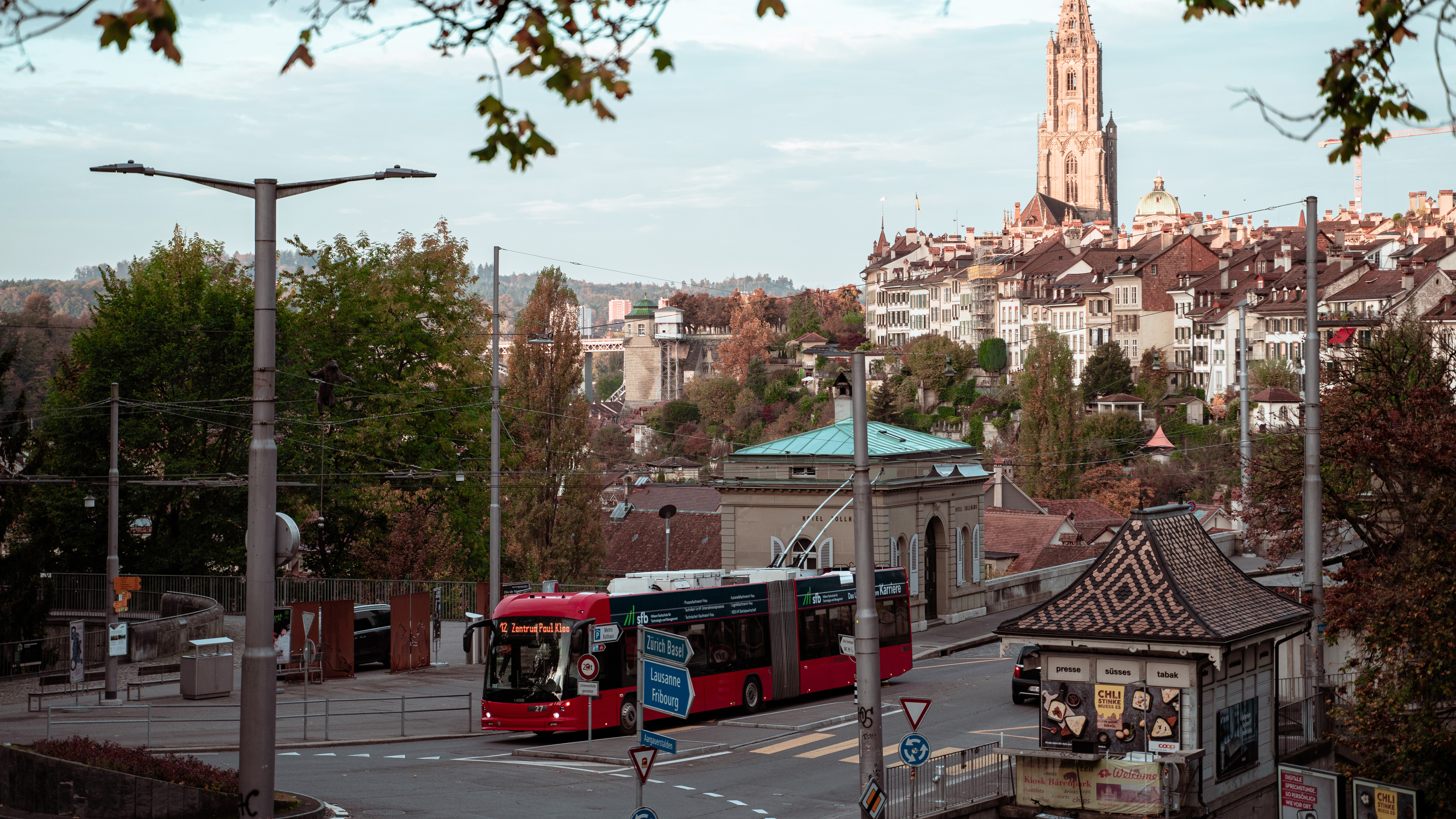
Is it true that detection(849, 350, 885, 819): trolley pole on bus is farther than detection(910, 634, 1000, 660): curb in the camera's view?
No

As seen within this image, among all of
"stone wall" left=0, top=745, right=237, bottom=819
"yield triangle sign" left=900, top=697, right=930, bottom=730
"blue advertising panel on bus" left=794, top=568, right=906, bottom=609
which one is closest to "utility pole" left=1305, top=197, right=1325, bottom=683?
"yield triangle sign" left=900, top=697, right=930, bottom=730

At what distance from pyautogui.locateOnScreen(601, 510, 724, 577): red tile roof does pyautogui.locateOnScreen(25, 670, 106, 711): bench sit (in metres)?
46.0

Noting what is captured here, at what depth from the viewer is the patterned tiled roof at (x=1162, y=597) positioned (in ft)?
71.3

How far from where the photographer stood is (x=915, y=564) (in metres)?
44.2

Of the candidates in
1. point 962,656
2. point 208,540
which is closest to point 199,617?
point 208,540

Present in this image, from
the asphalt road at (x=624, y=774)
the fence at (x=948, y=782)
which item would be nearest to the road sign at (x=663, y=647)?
the fence at (x=948, y=782)

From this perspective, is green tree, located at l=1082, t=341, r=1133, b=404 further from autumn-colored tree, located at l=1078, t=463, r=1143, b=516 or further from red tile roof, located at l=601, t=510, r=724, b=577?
red tile roof, located at l=601, t=510, r=724, b=577

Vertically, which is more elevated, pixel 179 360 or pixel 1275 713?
pixel 179 360

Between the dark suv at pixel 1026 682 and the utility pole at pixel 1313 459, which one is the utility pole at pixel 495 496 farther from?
the utility pole at pixel 1313 459

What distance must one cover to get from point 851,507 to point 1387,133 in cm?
3256

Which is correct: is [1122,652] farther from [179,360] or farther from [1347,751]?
[179,360]

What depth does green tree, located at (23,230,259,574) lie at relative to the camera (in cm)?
4991

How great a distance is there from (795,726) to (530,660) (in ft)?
18.6

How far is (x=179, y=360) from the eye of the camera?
5150 centimetres
